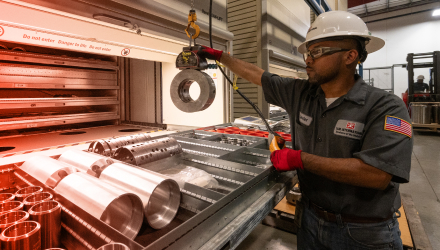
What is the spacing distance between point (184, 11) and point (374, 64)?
17.9 meters

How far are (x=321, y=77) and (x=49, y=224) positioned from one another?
1721 mm

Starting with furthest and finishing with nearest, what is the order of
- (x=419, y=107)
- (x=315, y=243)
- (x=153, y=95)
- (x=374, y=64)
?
1. (x=374, y=64)
2. (x=419, y=107)
3. (x=153, y=95)
4. (x=315, y=243)

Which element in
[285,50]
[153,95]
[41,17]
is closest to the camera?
[41,17]

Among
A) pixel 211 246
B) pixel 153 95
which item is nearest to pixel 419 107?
pixel 153 95

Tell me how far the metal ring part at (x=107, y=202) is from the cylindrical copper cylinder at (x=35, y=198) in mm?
57

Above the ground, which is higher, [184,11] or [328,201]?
[184,11]

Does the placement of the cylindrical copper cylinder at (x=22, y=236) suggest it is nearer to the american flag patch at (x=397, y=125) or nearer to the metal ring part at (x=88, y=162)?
the metal ring part at (x=88, y=162)

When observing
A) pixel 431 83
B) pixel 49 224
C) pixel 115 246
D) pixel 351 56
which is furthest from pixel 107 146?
pixel 431 83

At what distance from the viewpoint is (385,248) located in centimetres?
150

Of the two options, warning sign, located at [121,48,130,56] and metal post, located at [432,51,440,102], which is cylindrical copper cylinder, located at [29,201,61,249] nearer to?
warning sign, located at [121,48,130,56]

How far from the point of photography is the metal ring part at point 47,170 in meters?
1.38

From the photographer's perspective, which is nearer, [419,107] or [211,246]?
[211,246]

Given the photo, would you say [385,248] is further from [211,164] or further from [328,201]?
[211,164]

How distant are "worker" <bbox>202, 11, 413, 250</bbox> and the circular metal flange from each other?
225 mm
